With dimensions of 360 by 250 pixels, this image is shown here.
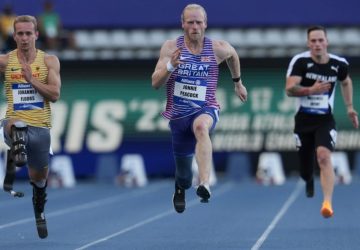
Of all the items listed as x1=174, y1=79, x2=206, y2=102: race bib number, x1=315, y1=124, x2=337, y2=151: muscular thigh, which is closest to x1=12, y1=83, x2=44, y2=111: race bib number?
x1=174, y1=79, x2=206, y2=102: race bib number

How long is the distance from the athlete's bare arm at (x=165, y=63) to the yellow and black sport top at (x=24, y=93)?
1.10 metres

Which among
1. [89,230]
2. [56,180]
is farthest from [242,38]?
[89,230]

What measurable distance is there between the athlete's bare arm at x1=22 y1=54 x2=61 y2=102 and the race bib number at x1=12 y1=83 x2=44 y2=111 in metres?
0.10

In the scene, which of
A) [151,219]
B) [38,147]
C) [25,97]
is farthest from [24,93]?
[151,219]

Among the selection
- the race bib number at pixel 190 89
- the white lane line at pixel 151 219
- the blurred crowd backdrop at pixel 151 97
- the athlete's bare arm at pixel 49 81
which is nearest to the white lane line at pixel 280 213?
the white lane line at pixel 151 219

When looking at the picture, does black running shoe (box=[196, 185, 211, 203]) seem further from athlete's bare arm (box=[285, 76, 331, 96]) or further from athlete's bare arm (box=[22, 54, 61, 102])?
athlete's bare arm (box=[285, 76, 331, 96])

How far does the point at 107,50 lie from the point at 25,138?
17215mm

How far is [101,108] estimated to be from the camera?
29.8 m

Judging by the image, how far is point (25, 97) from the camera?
12547 millimetres

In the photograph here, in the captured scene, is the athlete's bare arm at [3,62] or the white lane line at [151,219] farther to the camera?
the white lane line at [151,219]

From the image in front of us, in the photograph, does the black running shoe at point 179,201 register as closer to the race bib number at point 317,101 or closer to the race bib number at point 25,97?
the race bib number at point 25,97

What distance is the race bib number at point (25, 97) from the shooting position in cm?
1252

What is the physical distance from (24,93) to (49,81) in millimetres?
266

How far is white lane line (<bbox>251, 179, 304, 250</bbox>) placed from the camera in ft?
43.5
